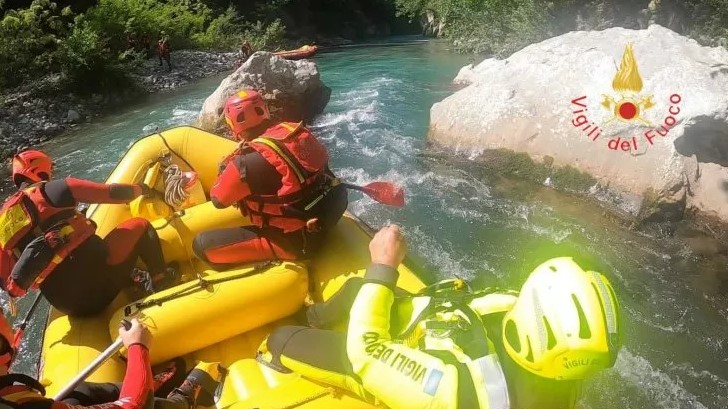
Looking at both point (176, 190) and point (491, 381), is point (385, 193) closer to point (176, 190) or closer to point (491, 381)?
point (176, 190)

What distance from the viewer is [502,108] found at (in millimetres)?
6590

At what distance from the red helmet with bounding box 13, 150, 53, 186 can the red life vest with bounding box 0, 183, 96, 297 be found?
0.15 m

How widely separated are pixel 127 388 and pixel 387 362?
99 centimetres

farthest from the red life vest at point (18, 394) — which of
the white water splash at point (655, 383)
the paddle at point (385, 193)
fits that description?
the white water splash at point (655, 383)

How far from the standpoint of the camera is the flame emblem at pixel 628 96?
18.8ft

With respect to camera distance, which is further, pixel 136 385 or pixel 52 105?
pixel 52 105

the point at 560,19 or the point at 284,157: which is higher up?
the point at 560,19

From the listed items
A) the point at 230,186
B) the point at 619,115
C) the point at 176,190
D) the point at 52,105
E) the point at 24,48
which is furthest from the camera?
the point at 24,48

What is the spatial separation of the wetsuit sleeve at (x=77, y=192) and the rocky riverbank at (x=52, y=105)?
703 centimetres

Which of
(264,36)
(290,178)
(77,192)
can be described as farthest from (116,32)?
(290,178)

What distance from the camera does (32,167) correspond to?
2850mm

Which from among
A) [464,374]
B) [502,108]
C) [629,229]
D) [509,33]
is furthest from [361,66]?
[464,374]

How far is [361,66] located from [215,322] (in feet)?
45.7

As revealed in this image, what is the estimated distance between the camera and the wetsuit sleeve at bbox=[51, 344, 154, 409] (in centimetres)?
191
